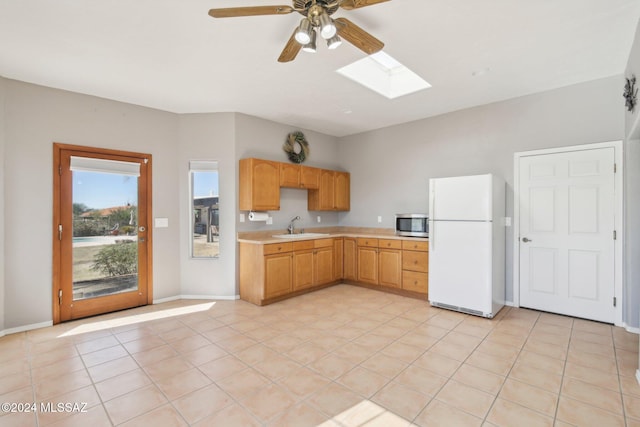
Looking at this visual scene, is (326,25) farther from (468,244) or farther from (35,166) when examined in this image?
(35,166)

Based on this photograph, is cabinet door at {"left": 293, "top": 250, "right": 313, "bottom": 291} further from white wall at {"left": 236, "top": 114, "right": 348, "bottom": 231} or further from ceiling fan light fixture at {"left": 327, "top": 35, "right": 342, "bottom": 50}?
ceiling fan light fixture at {"left": 327, "top": 35, "right": 342, "bottom": 50}

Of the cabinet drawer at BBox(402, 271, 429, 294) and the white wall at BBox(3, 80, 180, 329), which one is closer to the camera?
the white wall at BBox(3, 80, 180, 329)

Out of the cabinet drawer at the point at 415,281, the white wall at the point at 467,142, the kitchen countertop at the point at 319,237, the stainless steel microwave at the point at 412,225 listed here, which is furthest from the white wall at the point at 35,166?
the cabinet drawer at the point at 415,281

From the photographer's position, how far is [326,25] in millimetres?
1848

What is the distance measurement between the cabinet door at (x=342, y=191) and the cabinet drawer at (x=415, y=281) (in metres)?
1.83

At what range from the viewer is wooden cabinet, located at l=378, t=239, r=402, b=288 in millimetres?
4559

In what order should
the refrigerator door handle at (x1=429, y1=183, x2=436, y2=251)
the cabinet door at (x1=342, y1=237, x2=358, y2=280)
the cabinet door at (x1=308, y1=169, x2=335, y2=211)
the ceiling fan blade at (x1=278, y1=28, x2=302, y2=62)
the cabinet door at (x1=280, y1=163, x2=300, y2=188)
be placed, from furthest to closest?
1. the cabinet door at (x1=308, y1=169, x2=335, y2=211)
2. the cabinet door at (x1=342, y1=237, x2=358, y2=280)
3. the cabinet door at (x1=280, y1=163, x2=300, y2=188)
4. the refrigerator door handle at (x1=429, y1=183, x2=436, y2=251)
5. the ceiling fan blade at (x1=278, y1=28, x2=302, y2=62)

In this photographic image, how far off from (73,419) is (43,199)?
8.72ft

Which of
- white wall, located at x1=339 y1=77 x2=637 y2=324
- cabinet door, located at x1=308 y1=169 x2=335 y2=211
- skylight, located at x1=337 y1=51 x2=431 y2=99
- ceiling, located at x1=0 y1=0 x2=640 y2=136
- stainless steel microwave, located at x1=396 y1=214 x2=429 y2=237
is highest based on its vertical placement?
skylight, located at x1=337 y1=51 x2=431 y2=99

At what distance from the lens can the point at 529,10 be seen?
7.42 ft

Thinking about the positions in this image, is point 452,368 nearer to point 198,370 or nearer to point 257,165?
point 198,370

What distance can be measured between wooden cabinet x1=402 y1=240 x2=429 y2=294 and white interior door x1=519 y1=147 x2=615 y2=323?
1202mm

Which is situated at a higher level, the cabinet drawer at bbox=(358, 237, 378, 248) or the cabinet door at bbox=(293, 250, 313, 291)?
the cabinet drawer at bbox=(358, 237, 378, 248)

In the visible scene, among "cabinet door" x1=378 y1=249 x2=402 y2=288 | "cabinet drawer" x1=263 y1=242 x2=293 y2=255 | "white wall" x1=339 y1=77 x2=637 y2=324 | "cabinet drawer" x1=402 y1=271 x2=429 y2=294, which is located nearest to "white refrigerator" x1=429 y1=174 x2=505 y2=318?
"cabinet drawer" x1=402 y1=271 x2=429 y2=294
